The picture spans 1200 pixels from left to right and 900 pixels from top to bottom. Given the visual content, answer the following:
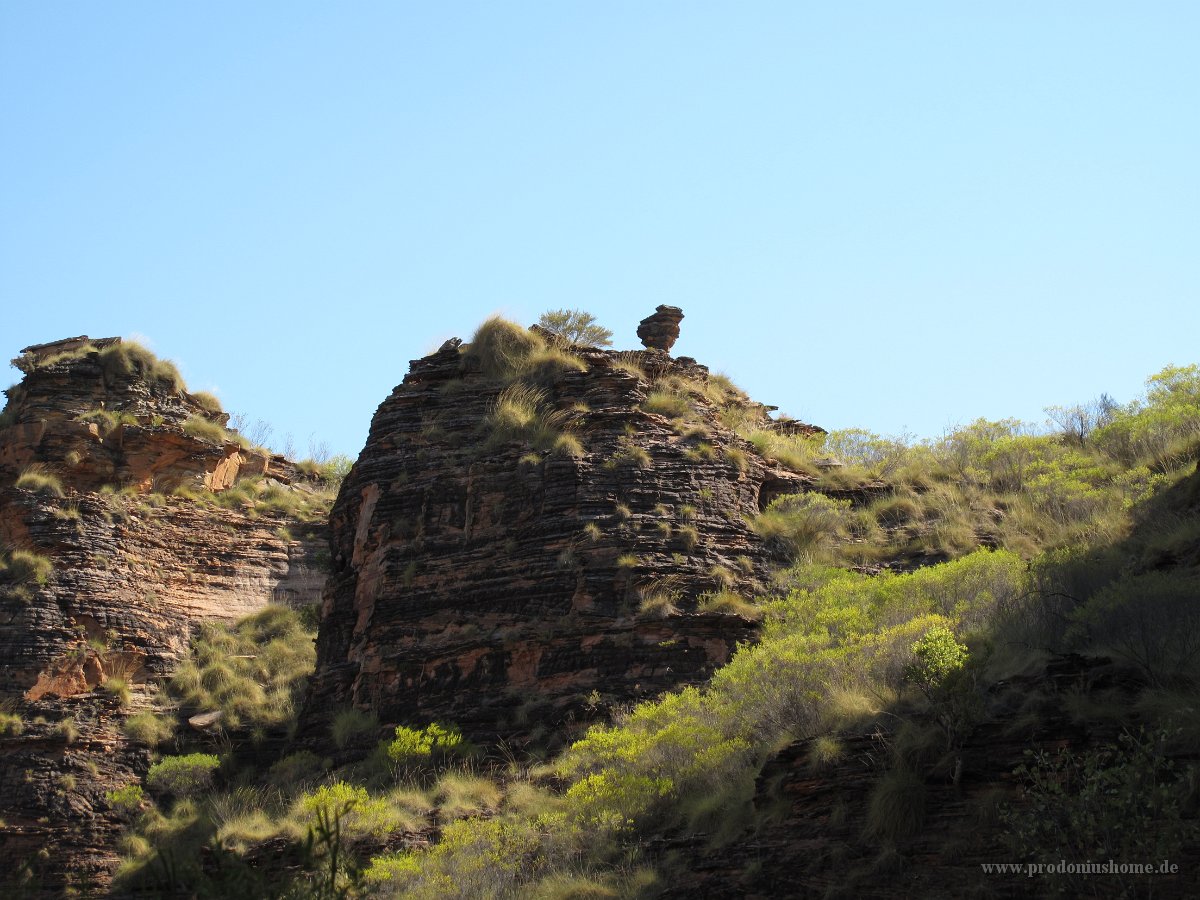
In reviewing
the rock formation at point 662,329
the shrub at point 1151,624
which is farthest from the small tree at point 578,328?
the shrub at point 1151,624

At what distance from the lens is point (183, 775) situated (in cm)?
2888

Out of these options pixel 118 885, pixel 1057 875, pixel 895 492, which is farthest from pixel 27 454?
pixel 1057 875

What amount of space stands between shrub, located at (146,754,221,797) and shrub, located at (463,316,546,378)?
1037 cm

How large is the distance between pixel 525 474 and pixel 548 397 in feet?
8.90

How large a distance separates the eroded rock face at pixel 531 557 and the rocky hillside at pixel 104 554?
5335 millimetres

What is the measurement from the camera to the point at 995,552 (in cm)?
2633

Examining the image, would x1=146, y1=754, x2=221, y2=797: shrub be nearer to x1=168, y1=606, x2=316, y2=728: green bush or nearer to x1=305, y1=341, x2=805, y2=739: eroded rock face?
x1=168, y1=606, x2=316, y2=728: green bush

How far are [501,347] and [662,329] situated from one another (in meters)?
5.21

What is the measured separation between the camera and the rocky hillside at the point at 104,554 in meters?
29.2

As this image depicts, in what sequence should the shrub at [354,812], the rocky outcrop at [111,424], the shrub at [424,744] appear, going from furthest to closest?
the rocky outcrop at [111,424] → the shrub at [424,744] → the shrub at [354,812]

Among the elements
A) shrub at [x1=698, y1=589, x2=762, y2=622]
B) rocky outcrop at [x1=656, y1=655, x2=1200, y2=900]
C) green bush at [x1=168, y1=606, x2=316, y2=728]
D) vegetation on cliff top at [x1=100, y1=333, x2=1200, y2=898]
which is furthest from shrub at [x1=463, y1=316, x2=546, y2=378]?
rocky outcrop at [x1=656, y1=655, x2=1200, y2=900]

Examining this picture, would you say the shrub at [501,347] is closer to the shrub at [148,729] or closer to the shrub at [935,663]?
the shrub at [148,729]

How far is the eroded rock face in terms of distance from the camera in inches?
1021

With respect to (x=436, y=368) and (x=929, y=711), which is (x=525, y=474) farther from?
Answer: (x=929, y=711)
